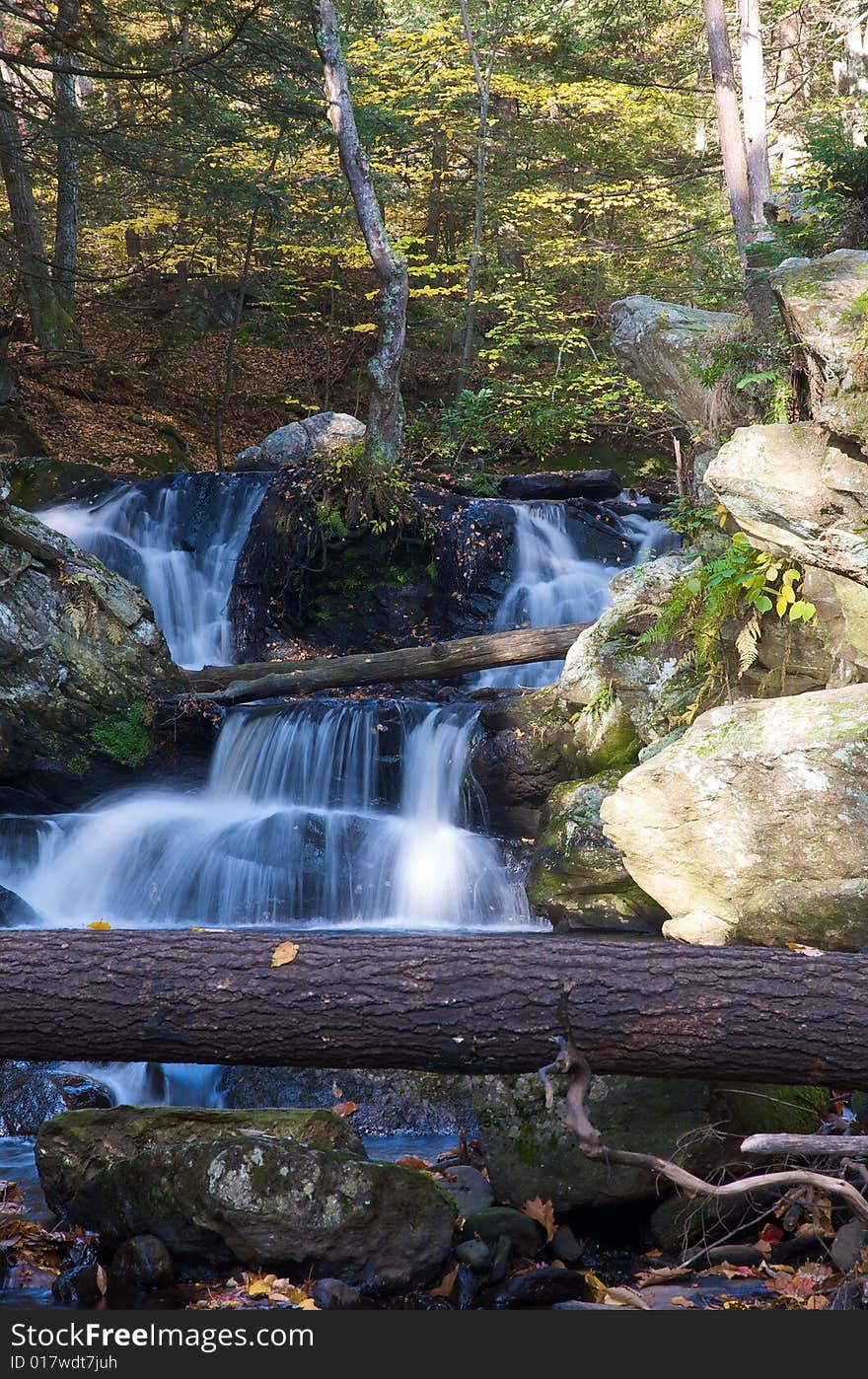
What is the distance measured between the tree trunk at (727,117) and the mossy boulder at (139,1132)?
Answer: 38.3 feet

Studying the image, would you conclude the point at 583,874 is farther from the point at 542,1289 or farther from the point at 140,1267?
the point at 140,1267

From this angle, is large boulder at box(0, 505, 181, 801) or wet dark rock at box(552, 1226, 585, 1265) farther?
large boulder at box(0, 505, 181, 801)

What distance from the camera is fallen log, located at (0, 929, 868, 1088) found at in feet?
12.5

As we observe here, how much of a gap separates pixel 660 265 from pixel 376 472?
9713 millimetres

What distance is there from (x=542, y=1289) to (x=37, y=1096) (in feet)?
10.0

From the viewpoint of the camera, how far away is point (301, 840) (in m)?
8.61

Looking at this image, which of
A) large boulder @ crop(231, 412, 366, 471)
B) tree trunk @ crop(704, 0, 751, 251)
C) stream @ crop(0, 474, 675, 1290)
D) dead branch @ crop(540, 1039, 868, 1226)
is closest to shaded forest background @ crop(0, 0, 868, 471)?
tree trunk @ crop(704, 0, 751, 251)

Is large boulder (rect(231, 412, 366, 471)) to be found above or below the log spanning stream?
above

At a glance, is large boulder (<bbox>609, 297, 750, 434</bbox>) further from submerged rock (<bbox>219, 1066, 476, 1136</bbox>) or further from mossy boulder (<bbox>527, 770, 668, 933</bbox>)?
submerged rock (<bbox>219, 1066, 476, 1136</bbox>)

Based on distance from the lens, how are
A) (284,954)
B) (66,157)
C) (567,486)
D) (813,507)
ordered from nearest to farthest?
(284,954), (813,507), (66,157), (567,486)

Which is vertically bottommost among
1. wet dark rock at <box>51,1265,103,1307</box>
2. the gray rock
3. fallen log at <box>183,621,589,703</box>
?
the gray rock

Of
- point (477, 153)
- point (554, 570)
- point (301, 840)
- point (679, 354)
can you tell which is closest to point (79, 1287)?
point (301, 840)

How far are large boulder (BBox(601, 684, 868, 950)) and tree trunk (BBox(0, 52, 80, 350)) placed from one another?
1048cm

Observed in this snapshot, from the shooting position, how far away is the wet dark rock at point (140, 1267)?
13.2 ft
